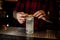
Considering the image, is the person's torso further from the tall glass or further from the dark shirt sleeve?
the tall glass

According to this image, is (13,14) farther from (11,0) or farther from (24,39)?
(24,39)

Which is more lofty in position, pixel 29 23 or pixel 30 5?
pixel 30 5

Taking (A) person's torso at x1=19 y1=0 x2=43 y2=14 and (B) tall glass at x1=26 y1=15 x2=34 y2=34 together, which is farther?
(A) person's torso at x1=19 y1=0 x2=43 y2=14

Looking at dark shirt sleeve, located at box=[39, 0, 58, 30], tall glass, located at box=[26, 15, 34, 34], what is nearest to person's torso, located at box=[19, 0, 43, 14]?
dark shirt sleeve, located at box=[39, 0, 58, 30]

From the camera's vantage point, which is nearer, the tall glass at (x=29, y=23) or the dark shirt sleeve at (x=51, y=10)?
the tall glass at (x=29, y=23)

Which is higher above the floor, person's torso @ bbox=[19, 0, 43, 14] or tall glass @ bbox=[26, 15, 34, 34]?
person's torso @ bbox=[19, 0, 43, 14]

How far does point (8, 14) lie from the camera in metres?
1.06

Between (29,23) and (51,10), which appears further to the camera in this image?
(51,10)

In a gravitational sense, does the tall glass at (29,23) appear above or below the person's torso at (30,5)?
below

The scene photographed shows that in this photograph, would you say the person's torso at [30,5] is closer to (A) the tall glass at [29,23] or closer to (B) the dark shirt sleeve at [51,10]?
(B) the dark shirt sleeve at [51,10]

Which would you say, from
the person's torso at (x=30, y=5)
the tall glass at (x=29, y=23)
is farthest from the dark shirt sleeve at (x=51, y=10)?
the tall glass at (x=29, y=23)

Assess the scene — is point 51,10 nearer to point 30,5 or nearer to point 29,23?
point 30,5

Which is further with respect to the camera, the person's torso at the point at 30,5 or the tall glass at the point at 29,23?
the person's torso at the point at 30,5

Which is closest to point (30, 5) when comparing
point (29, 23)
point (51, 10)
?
point (51, 10)
